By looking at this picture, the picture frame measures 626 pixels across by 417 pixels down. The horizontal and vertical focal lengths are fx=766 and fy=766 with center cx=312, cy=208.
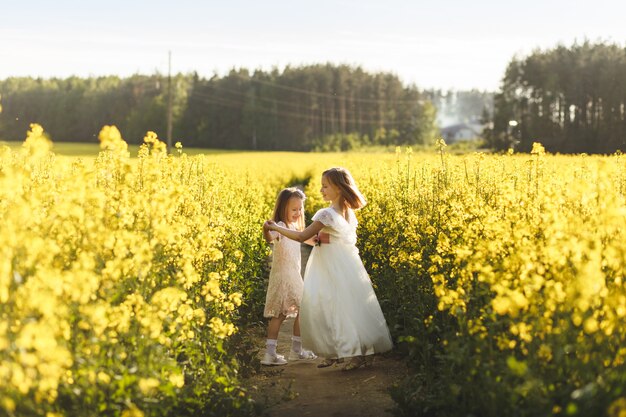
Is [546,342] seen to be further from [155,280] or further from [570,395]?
[155,280]

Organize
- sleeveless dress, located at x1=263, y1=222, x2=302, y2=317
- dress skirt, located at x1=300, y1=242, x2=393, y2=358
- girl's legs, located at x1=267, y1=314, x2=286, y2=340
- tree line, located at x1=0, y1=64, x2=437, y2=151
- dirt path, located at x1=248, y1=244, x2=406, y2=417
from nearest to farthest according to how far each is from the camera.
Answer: dirt path, located at x1=248, y1=244, x2=406, y2=417 → dress skirt, located at x1=300, y1=242, x2=393, y2=358 → girl's legs, located at x1=267, y1=314, x2=286, y2=340 → sleeveless dress, located at x1=263, y1=222, x2=302, y2=317 → tree line, located at x1=0, y1=64, x2=437, y2=151

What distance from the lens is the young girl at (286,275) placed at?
7.99 m

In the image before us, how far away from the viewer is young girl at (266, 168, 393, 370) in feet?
24.0

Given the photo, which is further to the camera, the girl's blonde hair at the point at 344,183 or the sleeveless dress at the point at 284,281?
the sleeveless dress at the point at 284,281

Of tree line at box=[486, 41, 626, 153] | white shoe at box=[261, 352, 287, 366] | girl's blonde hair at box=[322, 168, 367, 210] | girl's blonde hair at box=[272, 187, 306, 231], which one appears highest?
tree line at box=[486, 41, 626, 153]

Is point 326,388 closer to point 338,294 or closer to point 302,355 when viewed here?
point 338,294

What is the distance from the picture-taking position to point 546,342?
14.6ft

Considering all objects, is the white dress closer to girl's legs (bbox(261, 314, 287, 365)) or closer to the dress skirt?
the dress skirt

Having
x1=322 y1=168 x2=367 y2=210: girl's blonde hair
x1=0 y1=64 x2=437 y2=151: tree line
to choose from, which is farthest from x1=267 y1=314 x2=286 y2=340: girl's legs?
x1=0 y1=64 x2=437 y2=151: tree line

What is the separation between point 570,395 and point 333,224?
12.1 ft

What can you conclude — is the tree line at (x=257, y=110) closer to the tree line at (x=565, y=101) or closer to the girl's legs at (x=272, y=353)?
the tree line at (x=565, y=101)

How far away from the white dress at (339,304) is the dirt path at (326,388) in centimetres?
26

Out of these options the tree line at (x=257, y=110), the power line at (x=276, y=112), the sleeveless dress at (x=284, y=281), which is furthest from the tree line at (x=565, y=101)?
the sleeveless dress at (x=284, y=281)

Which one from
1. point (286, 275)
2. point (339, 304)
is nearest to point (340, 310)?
point (339, 304)
